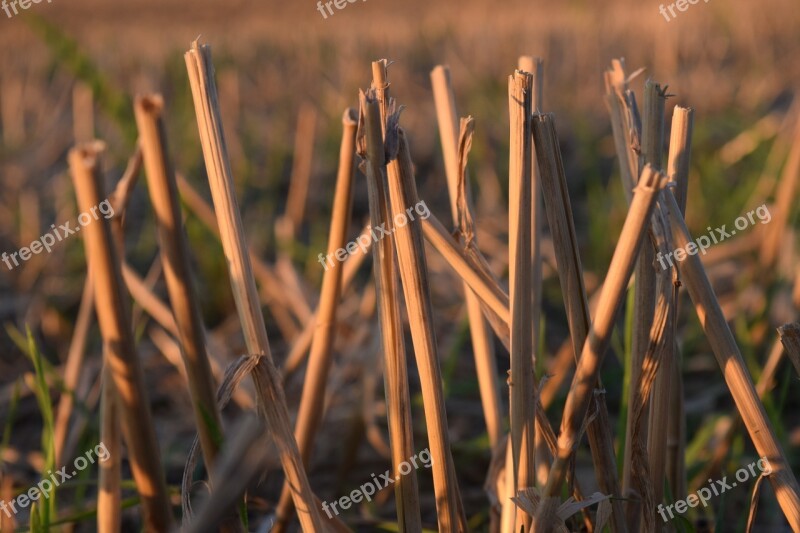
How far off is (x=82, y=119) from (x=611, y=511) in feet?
5.97

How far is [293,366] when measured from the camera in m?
0.84

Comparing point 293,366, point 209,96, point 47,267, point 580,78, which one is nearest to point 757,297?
point 293,366

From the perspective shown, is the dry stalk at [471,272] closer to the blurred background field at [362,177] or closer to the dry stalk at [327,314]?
the dry stalk at [327,314]

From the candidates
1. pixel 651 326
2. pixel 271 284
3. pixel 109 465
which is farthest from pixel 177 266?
pixel 271 284

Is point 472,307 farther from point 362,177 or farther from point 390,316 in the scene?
point 362,177

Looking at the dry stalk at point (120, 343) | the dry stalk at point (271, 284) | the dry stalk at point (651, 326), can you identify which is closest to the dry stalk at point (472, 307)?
the dry stalk at point (651, 326)

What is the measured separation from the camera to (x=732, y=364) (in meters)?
0.47

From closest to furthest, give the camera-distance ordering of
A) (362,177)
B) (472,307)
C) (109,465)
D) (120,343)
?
(120,343)
(109,465)
(472,307)
(362,177)

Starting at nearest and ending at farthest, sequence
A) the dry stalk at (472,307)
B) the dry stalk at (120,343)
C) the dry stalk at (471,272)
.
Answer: the dry stalk at (120,343) < the dry stalk at (471,272) < the dry stalk at (472,307)

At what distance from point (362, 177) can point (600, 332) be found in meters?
1.83

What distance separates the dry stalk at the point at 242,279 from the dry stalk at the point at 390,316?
6cm

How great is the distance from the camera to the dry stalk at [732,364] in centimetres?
46

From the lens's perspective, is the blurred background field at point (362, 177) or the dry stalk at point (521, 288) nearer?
the dry stalk at point (521, 288)

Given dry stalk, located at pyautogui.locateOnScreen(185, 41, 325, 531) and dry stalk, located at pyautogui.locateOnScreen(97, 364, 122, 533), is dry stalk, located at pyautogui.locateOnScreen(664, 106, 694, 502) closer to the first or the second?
dry stalk, located at pyautogui.locateOnScreen(185, 41, 325, 531)
